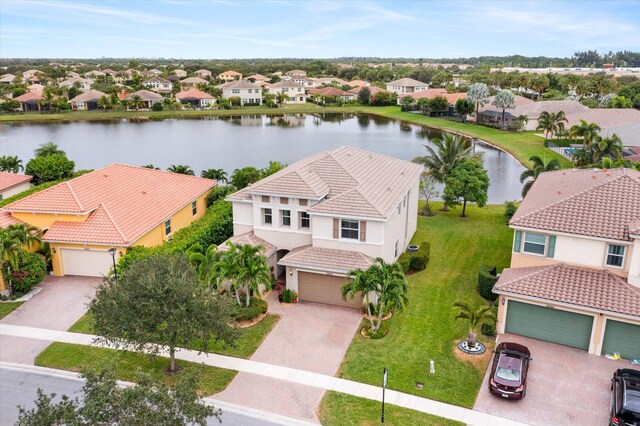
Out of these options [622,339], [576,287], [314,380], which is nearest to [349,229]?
[314,380]

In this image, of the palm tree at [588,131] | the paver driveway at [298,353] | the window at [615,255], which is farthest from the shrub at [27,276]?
the palm tree at [588,131]

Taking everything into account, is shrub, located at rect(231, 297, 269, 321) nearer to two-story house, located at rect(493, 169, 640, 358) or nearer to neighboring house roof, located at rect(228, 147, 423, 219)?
neighboring house roof, located at rect(228, 147, 423, 219)

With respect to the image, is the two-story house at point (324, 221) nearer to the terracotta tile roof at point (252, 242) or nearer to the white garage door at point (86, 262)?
the terracotta tile roof at point (252, 242)

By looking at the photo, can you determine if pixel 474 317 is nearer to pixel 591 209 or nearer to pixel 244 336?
pixel 591 209

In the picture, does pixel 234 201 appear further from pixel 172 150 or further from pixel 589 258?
pixel 172 150

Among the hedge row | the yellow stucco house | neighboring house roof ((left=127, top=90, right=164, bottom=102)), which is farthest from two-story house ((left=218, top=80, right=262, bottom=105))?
the yellow stucco house

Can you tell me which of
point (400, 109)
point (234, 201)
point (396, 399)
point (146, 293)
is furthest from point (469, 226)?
point (400, 109)
